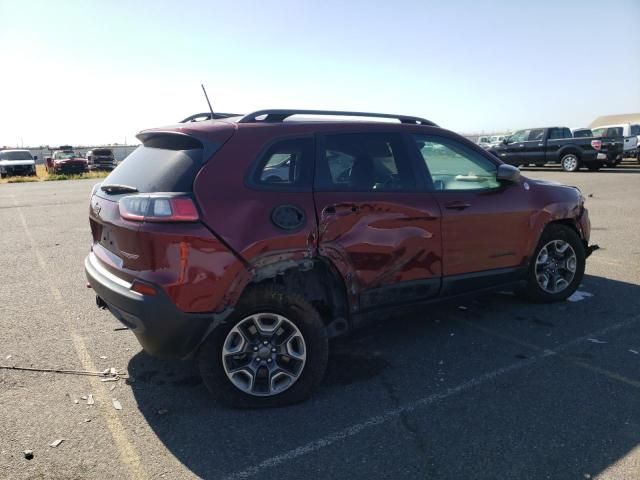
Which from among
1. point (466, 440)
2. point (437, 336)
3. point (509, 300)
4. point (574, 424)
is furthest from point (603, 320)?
point (466, 440)

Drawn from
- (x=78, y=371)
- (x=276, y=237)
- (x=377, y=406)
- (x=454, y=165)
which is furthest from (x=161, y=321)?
(x=454, y=165)

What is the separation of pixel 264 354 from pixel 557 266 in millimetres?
3284

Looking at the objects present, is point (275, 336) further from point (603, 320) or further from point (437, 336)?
point (603, 320)

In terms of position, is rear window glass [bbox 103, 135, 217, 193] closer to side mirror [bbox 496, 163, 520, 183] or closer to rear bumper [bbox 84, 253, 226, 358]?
rear bumper [bbox 84, 253, 226, 358]

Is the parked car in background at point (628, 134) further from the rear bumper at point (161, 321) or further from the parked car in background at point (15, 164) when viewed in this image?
the parked car in background at point (15, 164)

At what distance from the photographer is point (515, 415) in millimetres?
3102

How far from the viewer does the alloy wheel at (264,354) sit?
324 centimetres

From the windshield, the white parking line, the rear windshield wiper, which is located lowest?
the white parking line

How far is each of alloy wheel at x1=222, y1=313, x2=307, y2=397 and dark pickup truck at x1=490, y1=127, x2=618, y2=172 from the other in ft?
64.6

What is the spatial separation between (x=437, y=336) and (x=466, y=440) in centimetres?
153

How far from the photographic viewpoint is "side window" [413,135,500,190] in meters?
4.13

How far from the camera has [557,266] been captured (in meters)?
5.08

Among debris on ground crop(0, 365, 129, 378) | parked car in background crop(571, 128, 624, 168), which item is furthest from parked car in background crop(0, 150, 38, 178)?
debris on ground crop(0, 365, 129, 378)

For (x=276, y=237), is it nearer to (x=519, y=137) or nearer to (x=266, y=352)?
(x=266, y=352)
